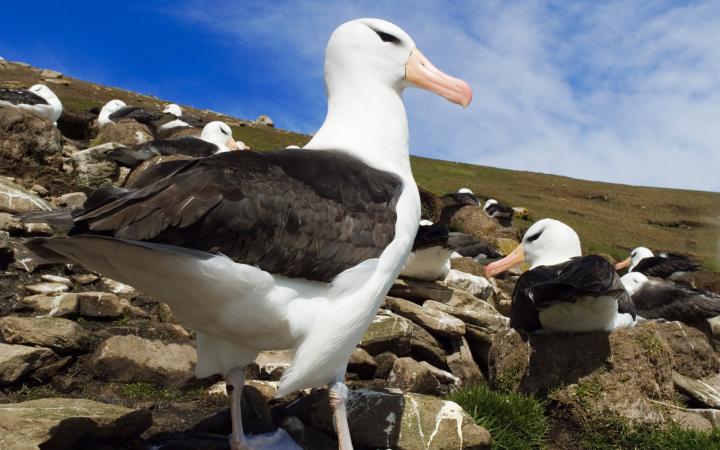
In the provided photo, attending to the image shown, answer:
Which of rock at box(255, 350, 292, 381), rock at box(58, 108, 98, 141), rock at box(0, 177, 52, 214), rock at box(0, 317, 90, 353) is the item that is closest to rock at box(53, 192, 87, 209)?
rock at box(0, 177, 52, 214)

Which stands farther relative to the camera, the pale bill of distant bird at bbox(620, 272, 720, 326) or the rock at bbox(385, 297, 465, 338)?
the pale bill of distant bird at bbox(620, 272, 720, 326)

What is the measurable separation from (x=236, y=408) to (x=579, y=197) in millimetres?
45652

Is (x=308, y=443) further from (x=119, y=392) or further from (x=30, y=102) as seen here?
(x=30, y=102)

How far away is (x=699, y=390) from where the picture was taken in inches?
307

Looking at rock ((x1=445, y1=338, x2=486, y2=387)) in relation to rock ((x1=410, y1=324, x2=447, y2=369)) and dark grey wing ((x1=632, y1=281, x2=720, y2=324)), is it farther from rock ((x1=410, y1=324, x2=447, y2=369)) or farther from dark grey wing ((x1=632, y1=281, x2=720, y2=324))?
dark grey wing ((x1=632, y1=281, x2=720, y2=324))

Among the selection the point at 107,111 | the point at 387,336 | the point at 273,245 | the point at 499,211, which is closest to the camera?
the point at 273,245

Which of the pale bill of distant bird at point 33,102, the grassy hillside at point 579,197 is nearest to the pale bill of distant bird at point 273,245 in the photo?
the pale bill of distant bird at point 33,102

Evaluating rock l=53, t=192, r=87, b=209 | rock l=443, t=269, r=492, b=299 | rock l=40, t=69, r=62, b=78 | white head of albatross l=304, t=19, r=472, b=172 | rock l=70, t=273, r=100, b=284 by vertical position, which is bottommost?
rock l=70, t=273, r=100, b=284

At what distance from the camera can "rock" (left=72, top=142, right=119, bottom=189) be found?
13.2 metres

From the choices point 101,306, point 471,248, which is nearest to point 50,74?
point 471,248

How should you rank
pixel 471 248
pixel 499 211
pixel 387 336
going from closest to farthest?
pixel 387 336, pixel 471 248, pixel 499 211

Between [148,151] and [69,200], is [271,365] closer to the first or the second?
[69,200]

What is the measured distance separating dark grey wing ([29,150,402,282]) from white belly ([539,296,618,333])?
311 cm

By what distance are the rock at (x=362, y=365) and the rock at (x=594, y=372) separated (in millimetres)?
1457
